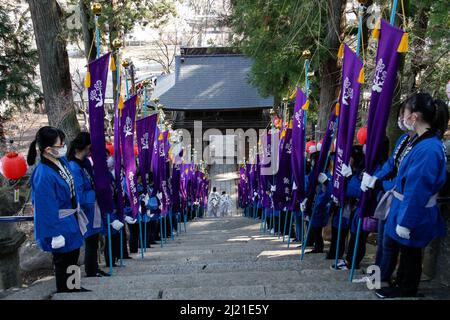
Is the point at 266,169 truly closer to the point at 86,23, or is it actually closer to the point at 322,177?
the point at 322,177

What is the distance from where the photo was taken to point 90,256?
425 cm

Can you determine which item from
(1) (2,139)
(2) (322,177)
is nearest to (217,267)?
(2) (322,177)

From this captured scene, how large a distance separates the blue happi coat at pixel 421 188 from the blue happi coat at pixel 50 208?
9.07 ft

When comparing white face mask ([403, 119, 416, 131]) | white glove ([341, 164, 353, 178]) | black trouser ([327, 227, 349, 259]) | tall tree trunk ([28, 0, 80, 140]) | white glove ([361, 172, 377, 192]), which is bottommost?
black trouser ([327, 227, 349, 259])

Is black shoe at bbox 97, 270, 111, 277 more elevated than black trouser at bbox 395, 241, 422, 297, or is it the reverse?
black trouser at bbox 395, 241, 422, 297

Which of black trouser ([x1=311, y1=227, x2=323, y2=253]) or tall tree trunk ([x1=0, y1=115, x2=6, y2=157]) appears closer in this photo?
black trouser ([x1=311, y1=227, x2=323, y2=253])

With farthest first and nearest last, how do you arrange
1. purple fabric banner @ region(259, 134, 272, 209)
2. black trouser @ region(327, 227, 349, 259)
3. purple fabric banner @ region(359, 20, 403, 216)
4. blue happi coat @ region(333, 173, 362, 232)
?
1. purple fabric banner @ region(259, 134, 272, 209)
2. black trouser @ region(327, 227, 349, 259)
3. blue happi coat @ region(333, 173, 362, 232)
4. purple fabric banner @ region(359, 20, 403, 216)

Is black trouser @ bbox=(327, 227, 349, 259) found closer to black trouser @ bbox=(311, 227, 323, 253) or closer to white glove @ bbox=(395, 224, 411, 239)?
black trouser @ bbox=(311, 227, 323, 253)

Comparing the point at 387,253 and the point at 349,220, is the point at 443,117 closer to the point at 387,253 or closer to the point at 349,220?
the point at 387,253

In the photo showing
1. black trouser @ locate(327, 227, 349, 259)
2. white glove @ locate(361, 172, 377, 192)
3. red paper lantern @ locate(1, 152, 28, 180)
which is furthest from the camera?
black trouser @ locate(327, 227, 349, 259)

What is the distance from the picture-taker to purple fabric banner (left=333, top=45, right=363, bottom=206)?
3.77 metres

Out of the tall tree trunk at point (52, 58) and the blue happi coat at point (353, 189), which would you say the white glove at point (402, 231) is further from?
the tall tree trunk at point (52, 58)

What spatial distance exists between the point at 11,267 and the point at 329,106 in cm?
651

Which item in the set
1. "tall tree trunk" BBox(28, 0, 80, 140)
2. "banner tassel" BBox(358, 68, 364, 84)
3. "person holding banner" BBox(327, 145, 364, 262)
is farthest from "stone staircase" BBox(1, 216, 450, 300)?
"tall tree trunk" BBox(28, 0, 80, 140)
